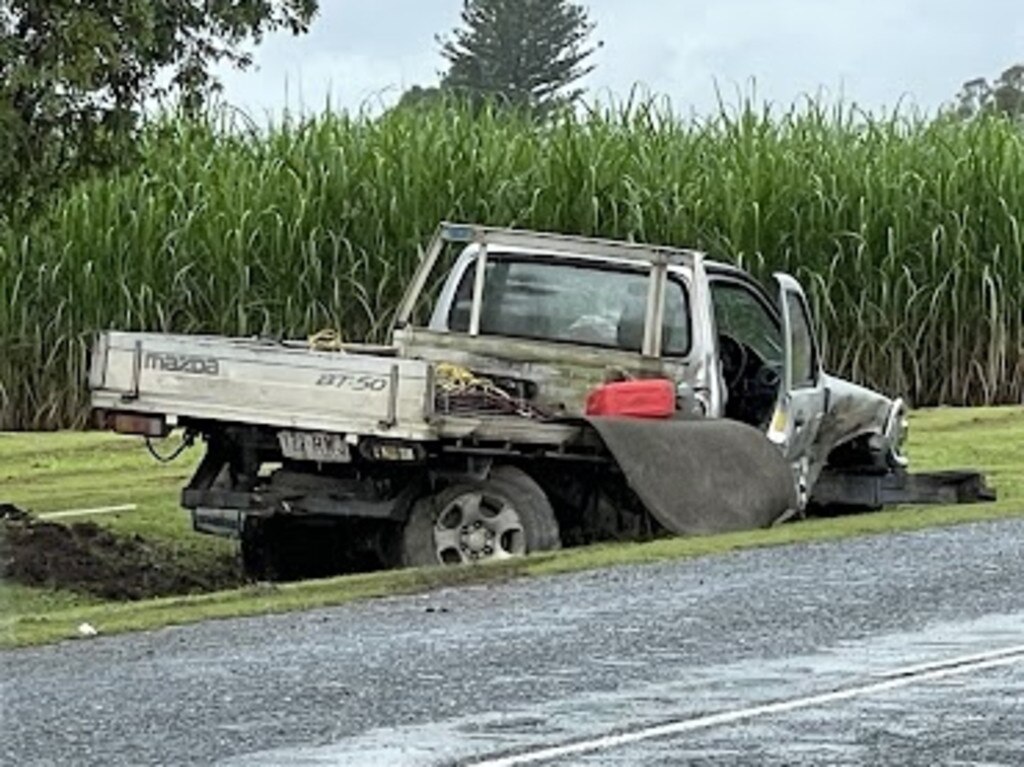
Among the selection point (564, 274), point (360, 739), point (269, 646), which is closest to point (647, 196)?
point (564, 274)

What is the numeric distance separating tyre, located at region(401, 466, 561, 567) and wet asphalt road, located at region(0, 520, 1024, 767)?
0.76 metres

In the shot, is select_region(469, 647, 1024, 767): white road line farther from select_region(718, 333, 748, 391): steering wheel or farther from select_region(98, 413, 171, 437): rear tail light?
select_region(718, 333, 748, 391): steering wheel

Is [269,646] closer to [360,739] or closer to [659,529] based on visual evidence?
[360,739]

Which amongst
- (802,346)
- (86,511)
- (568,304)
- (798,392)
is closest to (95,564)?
(86,511)

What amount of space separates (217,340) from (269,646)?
3.69m

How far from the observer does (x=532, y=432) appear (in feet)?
51.9

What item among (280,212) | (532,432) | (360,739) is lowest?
(360,739)

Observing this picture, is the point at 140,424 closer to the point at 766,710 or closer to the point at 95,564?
the point at 95,564

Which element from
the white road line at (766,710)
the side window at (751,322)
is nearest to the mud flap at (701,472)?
the side window at (751,322)

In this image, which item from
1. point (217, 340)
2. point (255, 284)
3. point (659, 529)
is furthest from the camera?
point (255, 284)

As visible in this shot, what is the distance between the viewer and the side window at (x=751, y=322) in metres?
18.3

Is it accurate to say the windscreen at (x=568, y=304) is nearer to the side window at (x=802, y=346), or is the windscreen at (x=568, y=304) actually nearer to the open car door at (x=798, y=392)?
the open car door at (x=798, y=392)

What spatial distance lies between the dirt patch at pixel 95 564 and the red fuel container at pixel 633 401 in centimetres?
244

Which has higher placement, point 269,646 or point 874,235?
point 874,235
